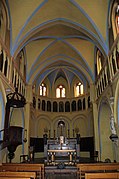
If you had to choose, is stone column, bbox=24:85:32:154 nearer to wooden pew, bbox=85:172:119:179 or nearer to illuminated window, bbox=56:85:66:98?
illuminated window, bbox=56:85:66:98

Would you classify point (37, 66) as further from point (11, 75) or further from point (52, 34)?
point (11, 75)

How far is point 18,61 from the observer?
19.6 m

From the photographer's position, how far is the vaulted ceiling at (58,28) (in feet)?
49.9

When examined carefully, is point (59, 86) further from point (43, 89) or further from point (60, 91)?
point (43, 89)

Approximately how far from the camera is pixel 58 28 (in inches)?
749

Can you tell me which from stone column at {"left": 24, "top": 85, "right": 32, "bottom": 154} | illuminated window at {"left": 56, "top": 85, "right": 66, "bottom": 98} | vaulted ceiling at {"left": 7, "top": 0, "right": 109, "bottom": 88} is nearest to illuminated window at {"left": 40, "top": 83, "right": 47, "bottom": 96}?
illuminated window at {"left": 56, "top": 85, "right": 66, "bottom": 98}

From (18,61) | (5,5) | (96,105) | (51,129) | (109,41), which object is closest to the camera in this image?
(5,5)

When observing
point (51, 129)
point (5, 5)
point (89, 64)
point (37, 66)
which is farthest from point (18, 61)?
point (51, 129)

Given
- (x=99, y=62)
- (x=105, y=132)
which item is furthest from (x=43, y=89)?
(x=105, y=132)

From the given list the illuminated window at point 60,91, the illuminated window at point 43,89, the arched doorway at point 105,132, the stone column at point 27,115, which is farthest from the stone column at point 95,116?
the illuminated window at point 43,89

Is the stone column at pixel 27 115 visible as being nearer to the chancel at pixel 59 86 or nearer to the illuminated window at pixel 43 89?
the chancel at pixel 59 86

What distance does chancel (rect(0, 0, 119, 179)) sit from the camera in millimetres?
13479

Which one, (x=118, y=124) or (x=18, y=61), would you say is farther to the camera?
(x=18, y=61)

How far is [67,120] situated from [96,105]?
838 centimetres
